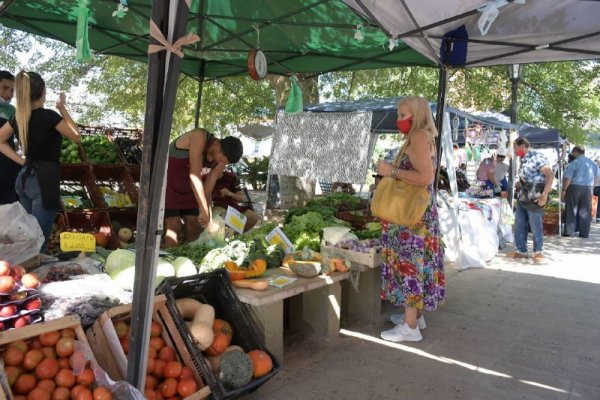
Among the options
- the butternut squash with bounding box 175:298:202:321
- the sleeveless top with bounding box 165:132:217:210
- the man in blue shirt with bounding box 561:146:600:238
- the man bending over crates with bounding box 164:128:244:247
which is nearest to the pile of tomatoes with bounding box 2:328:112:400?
the butternut squash with bounding box 175:298:202:321

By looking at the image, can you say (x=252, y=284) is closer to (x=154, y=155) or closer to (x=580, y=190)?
(x=154, y=155)

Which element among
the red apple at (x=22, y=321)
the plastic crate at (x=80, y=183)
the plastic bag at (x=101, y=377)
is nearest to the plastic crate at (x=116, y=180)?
the plastic crate at (x=80, y=183)

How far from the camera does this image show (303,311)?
4.13m

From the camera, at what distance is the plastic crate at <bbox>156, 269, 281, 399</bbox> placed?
8.60ft

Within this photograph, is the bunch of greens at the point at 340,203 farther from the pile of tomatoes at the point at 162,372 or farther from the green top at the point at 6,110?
the pile of tomatoes at the point at 162,372

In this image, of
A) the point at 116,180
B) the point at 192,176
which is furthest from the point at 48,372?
the point at 116,180

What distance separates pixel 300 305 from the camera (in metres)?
4.17

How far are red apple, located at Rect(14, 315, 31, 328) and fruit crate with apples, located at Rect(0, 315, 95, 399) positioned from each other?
73mm

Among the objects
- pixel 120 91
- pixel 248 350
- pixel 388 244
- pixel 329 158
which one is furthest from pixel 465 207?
pixel 120 91

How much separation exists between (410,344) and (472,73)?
13.7 m

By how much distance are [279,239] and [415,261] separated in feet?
4.32

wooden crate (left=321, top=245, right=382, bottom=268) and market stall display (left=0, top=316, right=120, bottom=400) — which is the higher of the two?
wooden crate (left=321, top=245, right=382, bottom=268)

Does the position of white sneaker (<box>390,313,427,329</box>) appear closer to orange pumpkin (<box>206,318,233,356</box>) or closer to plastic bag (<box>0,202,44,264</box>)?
orange pumpkin (<box>206,318,233,356</box>)

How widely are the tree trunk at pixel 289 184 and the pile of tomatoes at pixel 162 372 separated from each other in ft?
25.8
